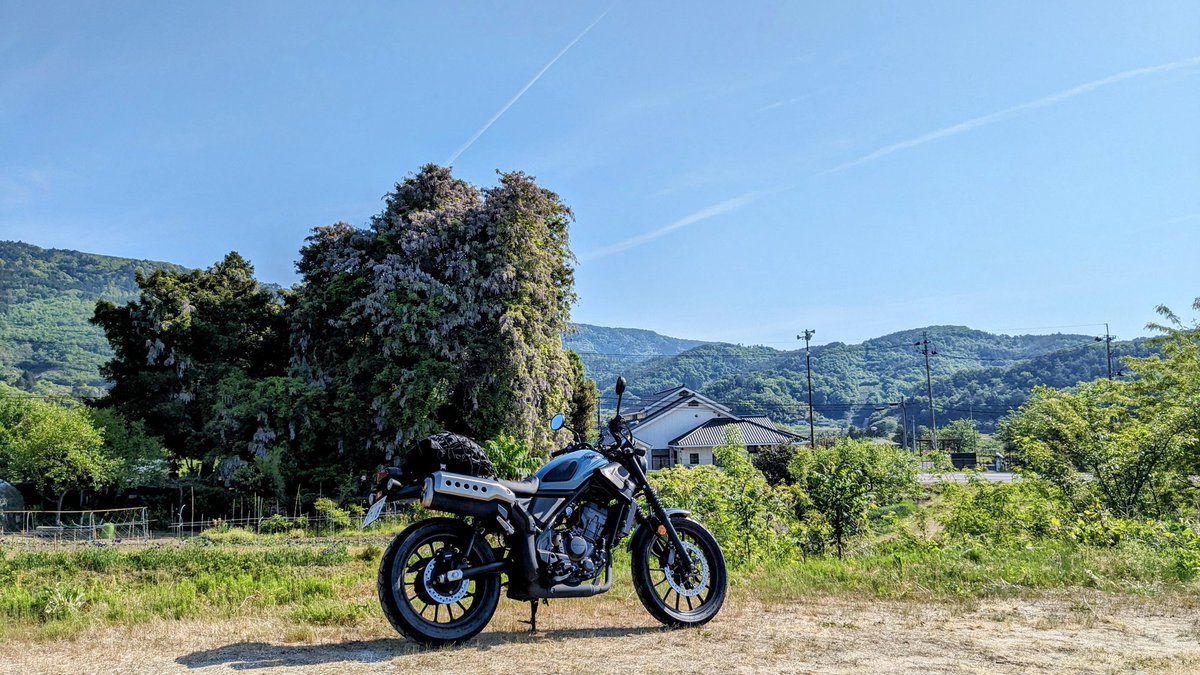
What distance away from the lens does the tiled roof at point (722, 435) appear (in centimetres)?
6166

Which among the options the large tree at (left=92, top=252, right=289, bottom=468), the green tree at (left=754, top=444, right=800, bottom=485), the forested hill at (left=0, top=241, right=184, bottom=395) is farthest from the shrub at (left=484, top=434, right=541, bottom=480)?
the forested hill at (left=0, top=241, right=184, bottom=395)

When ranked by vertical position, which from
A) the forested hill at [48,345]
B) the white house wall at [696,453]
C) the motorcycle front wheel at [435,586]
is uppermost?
the forested hill at [48,345]

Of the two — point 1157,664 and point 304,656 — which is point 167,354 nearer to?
point 304,656

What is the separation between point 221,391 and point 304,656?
2719 centimetres

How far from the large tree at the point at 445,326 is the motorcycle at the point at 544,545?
2141cm

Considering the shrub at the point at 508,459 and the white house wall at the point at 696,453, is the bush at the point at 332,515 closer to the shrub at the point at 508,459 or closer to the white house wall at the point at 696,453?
the shrub at the point at 508,459

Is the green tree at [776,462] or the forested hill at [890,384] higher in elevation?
the forested hill at [890,384]

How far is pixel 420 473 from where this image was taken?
194 inches

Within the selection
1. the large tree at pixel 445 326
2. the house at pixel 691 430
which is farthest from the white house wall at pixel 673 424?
the large tree at pixel 445 326

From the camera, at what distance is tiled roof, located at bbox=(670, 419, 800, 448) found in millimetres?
61656

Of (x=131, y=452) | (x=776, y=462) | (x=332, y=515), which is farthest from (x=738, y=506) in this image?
(x=776, y=462)

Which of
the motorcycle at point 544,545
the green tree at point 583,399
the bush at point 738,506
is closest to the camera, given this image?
the motorcycle at point 544,545

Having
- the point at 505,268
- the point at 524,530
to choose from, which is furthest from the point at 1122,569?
the point at 505,268

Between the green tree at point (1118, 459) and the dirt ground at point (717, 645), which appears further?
the green tree at point (1118, 459)
